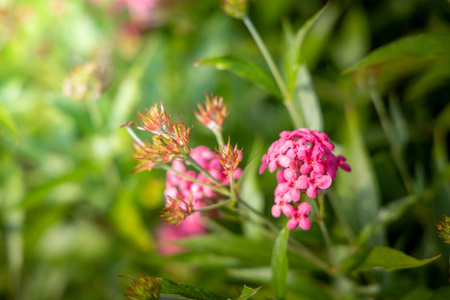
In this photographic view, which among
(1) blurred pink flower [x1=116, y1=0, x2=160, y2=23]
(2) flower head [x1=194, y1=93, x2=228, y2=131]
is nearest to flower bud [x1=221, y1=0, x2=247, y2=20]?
A: (2) flower head [x1=194, y1=93, x2=228, y2=131]

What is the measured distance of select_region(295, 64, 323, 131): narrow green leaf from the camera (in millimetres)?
979

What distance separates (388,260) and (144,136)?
96 centimetres

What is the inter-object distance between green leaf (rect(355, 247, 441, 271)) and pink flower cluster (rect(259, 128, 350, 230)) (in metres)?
0.16

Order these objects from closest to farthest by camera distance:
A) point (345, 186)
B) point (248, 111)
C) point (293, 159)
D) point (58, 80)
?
point (293, 159) → point (345, 186) → point (248, 111) → point (58, 80)

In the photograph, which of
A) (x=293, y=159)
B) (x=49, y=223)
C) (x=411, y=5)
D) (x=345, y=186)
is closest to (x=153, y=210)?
(x=49, y=223)

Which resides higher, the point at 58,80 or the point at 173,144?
the point at 58,80

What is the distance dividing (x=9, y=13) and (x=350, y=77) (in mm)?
1461

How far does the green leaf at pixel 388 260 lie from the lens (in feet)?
2.20

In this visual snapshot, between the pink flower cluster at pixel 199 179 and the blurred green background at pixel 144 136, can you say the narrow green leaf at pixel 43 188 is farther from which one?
the pink flower cluster at pixel 199 179

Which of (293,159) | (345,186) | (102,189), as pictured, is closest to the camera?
(293,159)

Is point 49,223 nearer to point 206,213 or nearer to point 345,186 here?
point 206,213

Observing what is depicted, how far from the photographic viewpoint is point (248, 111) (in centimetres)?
173

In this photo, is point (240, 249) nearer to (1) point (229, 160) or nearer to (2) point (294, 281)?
(2) point (294, 281)

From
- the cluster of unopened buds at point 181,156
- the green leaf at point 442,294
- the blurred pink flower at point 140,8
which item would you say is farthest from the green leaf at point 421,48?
the blurred pink flower at point 140,8
